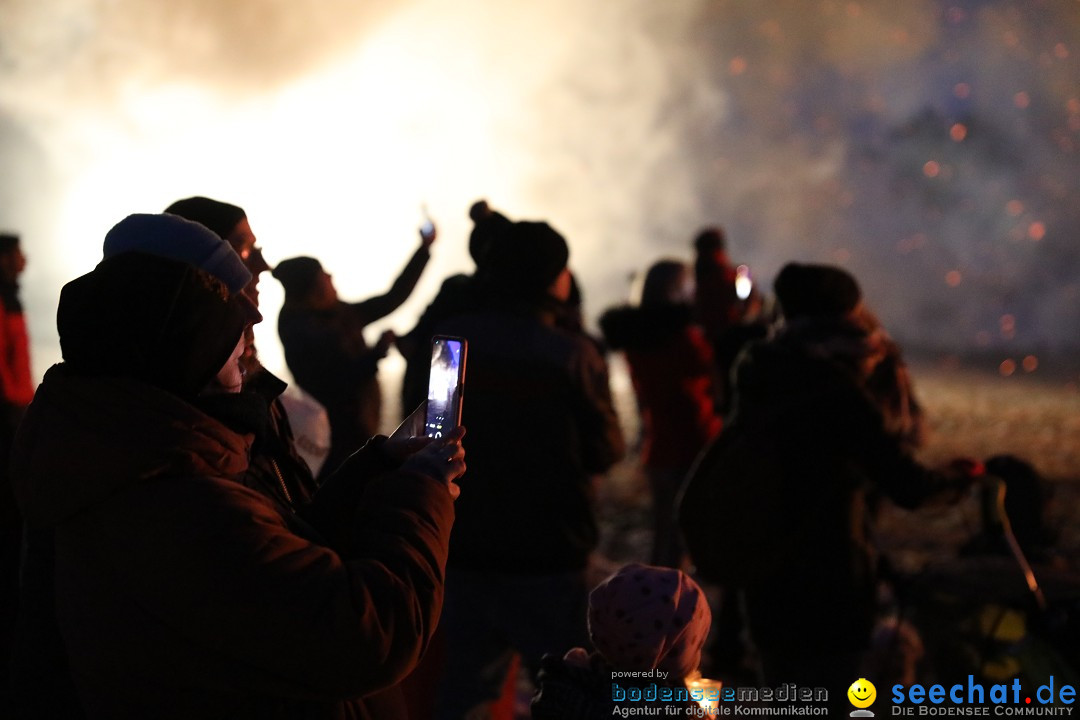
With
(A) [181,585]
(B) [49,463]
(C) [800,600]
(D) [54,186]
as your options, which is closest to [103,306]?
(B) [49,463]

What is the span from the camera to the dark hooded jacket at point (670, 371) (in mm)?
4949

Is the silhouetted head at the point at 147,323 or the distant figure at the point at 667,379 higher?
the silhouetted head at the point at 147,323

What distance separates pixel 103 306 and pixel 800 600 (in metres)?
2.05

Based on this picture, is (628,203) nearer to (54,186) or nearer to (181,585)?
(54,186)

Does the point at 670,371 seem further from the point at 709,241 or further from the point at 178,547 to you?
the point at 178,547

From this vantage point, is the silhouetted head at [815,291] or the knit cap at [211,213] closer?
the knit cap at [211,213]

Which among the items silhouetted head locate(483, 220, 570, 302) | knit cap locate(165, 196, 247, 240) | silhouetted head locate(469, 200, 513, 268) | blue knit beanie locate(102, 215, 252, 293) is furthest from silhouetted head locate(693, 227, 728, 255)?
blue knit beanie locate(102, 215, 252, 293)

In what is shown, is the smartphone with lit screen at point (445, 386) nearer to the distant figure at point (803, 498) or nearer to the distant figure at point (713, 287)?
the distant figure at point (803, 498)

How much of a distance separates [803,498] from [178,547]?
1893 millimetres

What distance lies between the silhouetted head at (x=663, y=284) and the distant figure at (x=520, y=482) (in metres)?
1.96

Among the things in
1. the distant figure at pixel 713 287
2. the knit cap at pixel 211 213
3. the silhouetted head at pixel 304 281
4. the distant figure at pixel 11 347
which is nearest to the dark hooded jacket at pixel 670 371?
the distant figure at pixel 713 287

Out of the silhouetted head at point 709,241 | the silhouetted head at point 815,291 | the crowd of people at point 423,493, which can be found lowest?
the crowd of people at point 423,493

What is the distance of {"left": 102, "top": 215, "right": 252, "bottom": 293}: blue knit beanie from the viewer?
1585 millimetres

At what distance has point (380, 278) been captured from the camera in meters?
8.30
